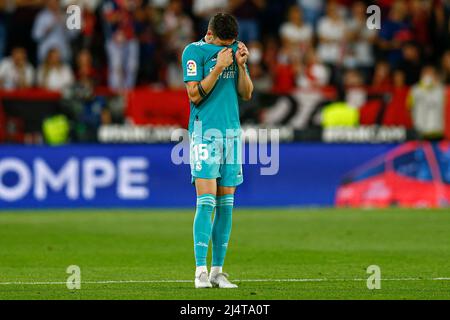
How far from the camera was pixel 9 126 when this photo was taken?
2211 cm

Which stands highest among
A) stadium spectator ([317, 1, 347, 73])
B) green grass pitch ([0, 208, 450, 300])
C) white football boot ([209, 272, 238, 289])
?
stadium spectator ([317, 1, 347, 73])

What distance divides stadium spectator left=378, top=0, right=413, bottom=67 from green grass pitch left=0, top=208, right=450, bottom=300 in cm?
625

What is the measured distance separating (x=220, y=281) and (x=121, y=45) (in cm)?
1421

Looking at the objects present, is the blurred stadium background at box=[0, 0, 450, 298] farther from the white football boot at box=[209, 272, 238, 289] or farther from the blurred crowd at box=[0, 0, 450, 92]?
the white football boot at box=[209, 272, 238, 289]

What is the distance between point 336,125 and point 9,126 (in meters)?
6.22

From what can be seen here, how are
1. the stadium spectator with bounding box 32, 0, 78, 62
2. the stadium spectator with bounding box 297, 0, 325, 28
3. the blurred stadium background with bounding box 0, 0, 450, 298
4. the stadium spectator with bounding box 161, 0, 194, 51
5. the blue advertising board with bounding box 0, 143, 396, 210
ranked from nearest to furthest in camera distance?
the blurred stadium background with bounding box 0, 0, 450, 298, the blue advertising board with bounding box 0, 143, 396, 210, the stadium spectator with bounding box 32, 0, 78, 62, the stadium spectator with bounding box 161, 0, 194, 51, the stadium spectator with bounding box 297, 0, 325, 28

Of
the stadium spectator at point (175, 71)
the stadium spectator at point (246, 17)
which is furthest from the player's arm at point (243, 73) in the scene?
the stadium spectator at point (246, 17)

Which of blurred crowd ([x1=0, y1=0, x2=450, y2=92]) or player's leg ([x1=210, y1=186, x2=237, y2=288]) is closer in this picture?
player's leg ([x1=210, y1=186, x2=237, y2=288])

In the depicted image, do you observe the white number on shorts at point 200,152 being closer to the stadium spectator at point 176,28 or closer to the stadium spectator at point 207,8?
the stadium spectator at point 176,28

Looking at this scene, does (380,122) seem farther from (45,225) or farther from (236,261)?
(236,261)

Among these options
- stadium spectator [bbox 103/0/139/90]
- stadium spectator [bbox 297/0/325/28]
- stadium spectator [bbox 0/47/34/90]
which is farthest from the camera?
stadium spectator [bbox 297/0/325/28]

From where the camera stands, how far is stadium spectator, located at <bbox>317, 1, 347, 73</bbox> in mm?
25656

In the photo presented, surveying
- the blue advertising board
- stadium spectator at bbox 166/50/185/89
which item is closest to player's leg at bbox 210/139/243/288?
the blue advertising board

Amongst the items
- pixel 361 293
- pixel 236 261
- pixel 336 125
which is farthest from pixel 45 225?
pixel 361 293
